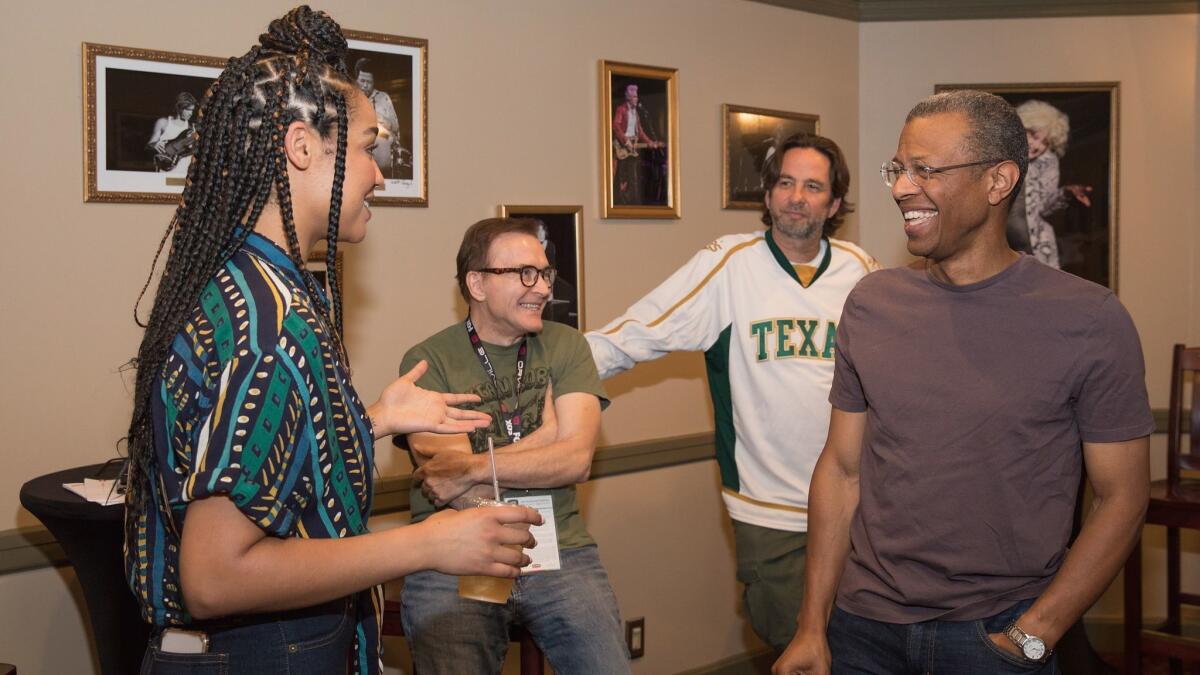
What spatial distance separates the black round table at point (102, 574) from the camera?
2420 mm

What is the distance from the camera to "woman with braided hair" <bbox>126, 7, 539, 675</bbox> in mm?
1327

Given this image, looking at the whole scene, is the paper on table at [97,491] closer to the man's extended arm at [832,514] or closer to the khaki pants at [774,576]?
the man's extended arm at [832,514]

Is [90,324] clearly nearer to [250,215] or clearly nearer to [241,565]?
[250,215]

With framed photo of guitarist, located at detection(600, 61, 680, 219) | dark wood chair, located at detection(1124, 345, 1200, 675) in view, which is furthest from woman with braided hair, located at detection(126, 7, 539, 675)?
dark wood chair, located at detection(1124, 345, 1200, 675)

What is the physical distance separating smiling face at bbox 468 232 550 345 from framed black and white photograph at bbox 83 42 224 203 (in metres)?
0.87

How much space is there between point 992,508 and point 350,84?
1.30 m

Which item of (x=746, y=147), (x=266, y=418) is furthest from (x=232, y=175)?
(x=746, y=147)

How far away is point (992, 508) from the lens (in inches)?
75.5

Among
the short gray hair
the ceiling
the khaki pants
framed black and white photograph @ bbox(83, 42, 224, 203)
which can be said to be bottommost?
the khaki pants

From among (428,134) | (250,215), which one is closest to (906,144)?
(250,215)

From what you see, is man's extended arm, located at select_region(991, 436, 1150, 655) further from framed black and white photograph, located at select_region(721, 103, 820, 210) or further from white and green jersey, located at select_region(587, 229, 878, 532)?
framed black and white photograph, located at select_region(721, 103, 820, 210)

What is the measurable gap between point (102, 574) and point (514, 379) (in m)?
1.12

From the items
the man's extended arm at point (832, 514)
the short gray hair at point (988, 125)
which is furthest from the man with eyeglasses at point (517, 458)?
the short gray hair at point (988, 125)

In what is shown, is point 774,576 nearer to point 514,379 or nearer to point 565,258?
point 514,379
